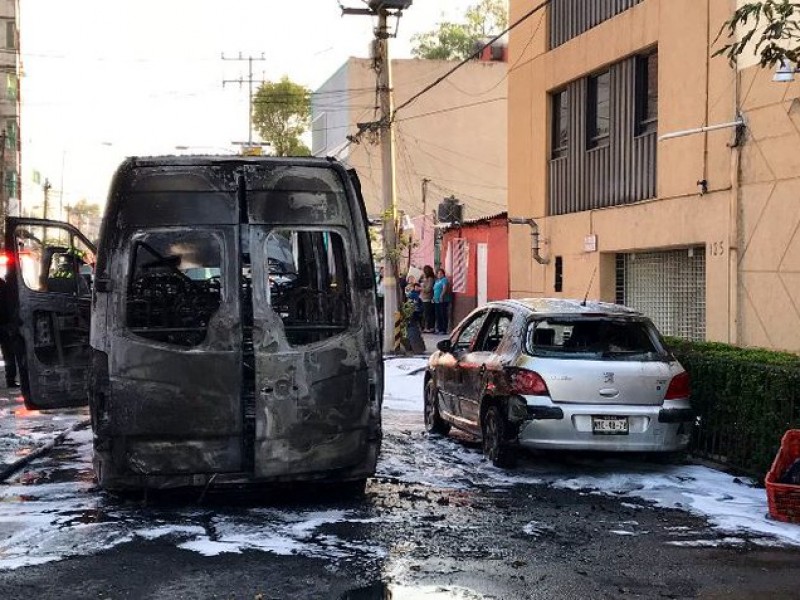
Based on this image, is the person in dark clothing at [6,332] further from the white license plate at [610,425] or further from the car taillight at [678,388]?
the car taillight at [678,388]

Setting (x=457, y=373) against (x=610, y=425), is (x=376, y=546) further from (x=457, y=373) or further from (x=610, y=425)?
(x=457, y=373)

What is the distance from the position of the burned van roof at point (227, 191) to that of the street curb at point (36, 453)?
300 centimetres

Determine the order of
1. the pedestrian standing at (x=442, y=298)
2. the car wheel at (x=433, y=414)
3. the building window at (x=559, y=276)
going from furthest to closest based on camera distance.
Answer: the pedestrian standing at (x=442, y=298)
the building window at (x=559, y=276)
the car wheel at (x=433, y=414)

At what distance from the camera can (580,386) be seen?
8602 millimetres

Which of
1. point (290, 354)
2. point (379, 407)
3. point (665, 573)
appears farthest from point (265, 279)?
point (665, 573)

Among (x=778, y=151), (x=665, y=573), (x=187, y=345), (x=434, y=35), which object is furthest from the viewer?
(x=434, y=35)

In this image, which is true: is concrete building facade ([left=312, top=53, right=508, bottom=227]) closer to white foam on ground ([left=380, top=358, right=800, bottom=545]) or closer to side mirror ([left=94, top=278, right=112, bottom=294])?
white foam on ground ([left=380, top=358, right=800, bottom=545])

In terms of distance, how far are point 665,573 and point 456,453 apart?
4.26 meters

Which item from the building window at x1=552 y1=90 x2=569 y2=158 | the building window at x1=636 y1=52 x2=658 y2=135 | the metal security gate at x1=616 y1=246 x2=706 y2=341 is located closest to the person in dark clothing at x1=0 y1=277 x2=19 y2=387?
the metal security gate at x1=616 y1=246 x2=706 y2=341

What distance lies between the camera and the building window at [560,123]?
694 inches

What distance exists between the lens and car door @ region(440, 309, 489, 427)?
1024 cm

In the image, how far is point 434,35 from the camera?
187 ft

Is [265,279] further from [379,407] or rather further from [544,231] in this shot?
[544,231]

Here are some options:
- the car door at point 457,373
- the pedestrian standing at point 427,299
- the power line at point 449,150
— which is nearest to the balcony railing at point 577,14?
the car door at point 457,373
